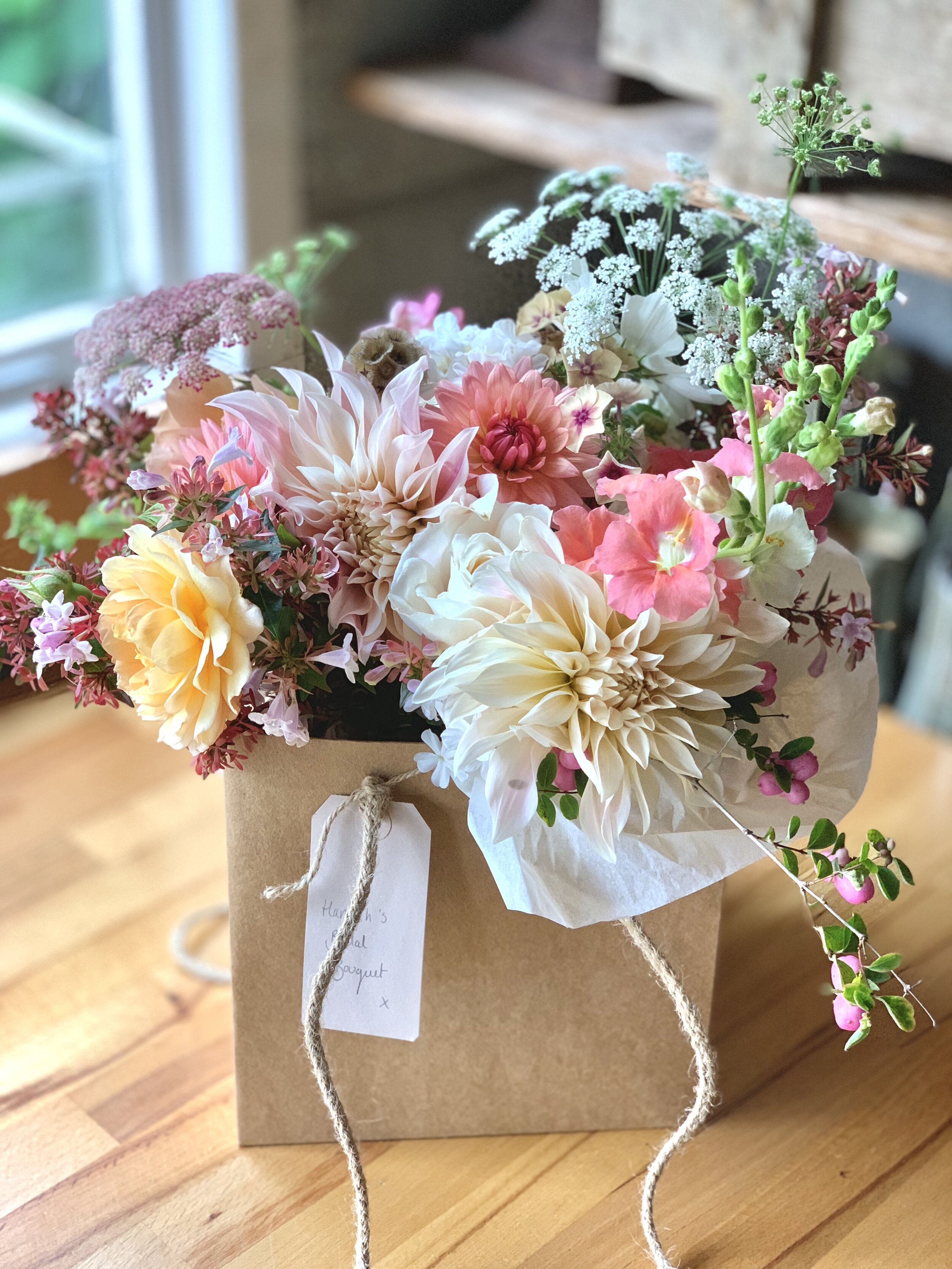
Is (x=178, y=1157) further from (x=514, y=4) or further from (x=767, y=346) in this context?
(x=514, y=4)

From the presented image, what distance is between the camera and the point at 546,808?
55 cm

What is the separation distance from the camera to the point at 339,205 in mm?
1655

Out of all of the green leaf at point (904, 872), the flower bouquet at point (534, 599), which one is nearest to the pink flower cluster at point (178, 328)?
the flower bouquet at point (534, 599)

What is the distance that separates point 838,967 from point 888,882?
0.15 ft

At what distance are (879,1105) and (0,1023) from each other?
21.4 inches

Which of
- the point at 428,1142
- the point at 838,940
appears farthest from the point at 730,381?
the point at 428,1142

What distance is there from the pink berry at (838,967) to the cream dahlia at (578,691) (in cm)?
11

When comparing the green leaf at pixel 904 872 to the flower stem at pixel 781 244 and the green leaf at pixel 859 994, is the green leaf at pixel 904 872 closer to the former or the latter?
the green leaf at pixel 859 994

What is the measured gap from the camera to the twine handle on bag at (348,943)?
625mm

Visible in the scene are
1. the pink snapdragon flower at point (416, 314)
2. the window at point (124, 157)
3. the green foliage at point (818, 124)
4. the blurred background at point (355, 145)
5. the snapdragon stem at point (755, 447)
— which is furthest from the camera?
the window at point (124, 157)

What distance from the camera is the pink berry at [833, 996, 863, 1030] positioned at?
0.55 m

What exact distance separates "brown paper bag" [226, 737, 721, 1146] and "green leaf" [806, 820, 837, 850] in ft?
0.32

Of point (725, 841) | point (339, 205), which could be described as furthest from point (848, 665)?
point (339, 205)

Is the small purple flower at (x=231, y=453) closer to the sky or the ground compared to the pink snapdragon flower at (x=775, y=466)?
closer to the ground
